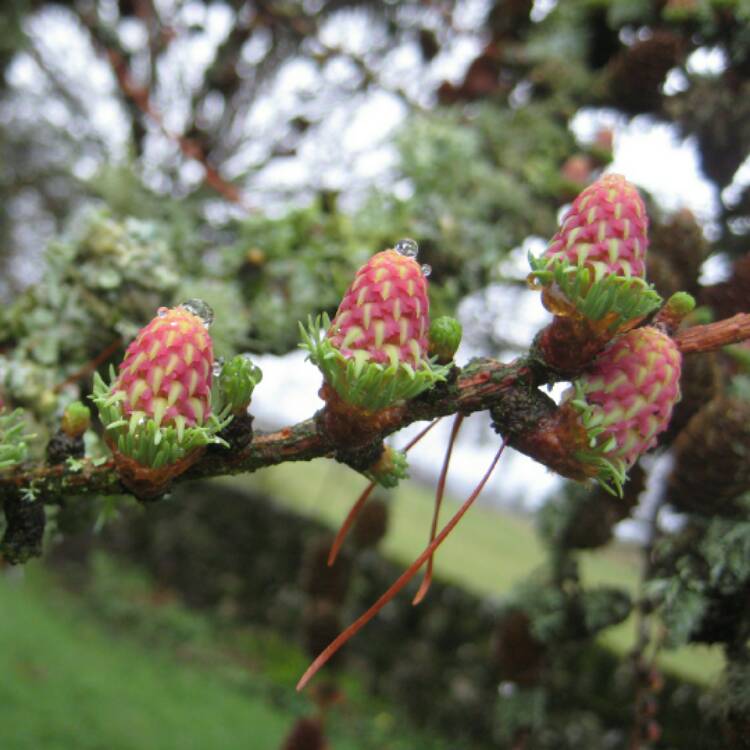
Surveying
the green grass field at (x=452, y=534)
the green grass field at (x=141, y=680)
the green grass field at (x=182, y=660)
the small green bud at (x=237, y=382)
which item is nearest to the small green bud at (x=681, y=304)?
the small green bud at (x=237, y=382)

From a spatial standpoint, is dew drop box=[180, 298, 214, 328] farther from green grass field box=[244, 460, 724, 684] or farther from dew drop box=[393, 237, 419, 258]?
green grass field box=[244, 460, 724, 684]

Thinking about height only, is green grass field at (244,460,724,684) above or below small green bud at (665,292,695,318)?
above

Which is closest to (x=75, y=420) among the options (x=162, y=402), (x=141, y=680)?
(x=162, y=402)

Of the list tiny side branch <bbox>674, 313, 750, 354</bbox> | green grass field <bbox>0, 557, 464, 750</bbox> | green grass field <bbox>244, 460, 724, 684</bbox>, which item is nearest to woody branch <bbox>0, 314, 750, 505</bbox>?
tiny side branch <bbox>674, 313, 750, 354</bbox>

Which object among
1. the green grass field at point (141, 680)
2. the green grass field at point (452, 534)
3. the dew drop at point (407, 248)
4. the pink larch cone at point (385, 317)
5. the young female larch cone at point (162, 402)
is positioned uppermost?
the green grass field at point (452, 534)

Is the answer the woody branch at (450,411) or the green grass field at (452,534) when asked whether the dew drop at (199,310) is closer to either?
the woody branch at (450,411)

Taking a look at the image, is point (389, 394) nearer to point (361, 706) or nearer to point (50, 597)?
point (361, 706)

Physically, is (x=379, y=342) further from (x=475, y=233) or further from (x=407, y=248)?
(x=475, y=233)
